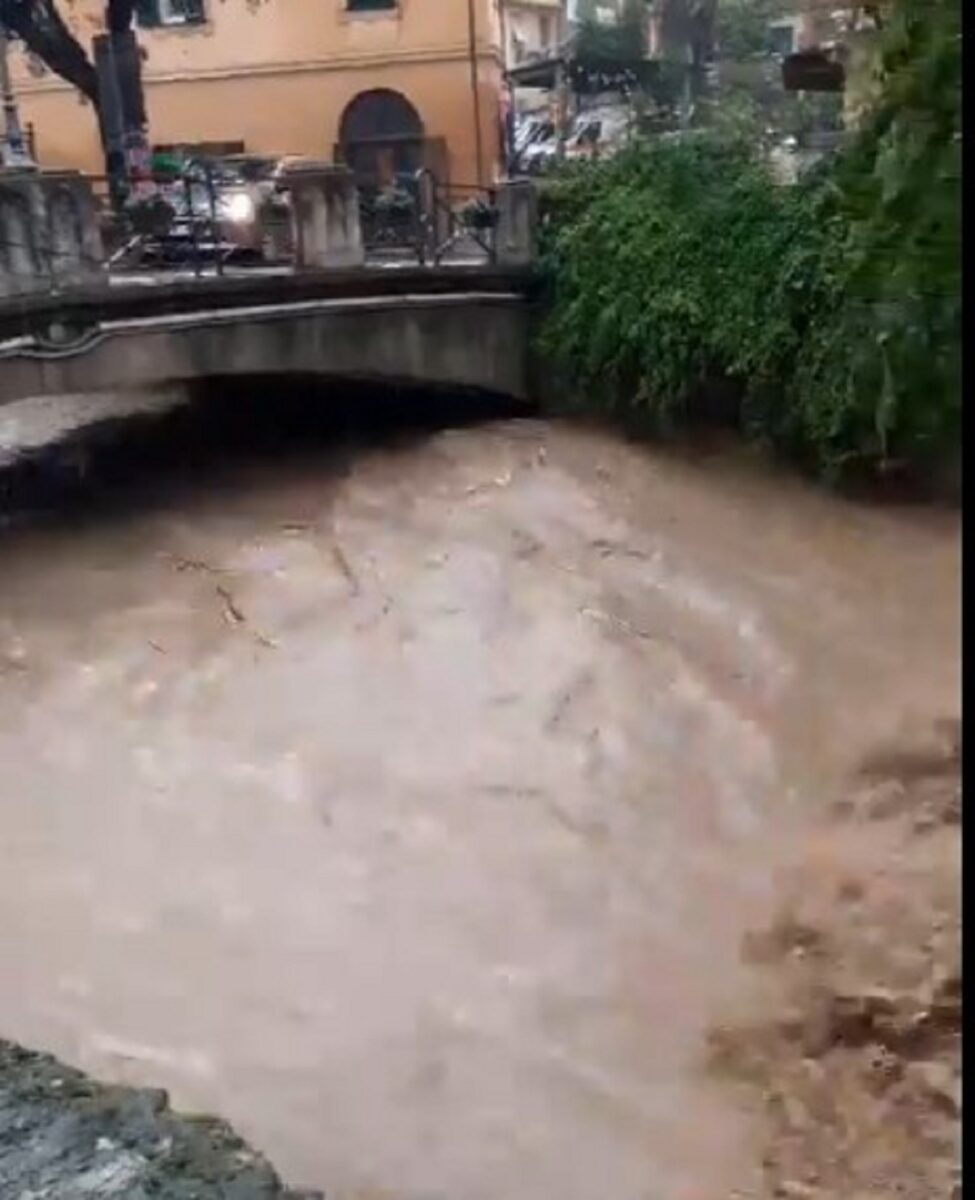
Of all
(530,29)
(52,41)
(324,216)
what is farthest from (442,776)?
(530,29)

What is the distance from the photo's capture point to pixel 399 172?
2175cm

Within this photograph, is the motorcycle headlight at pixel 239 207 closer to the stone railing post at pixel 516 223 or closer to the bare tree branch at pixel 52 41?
the stone railing post at pixel 516 223

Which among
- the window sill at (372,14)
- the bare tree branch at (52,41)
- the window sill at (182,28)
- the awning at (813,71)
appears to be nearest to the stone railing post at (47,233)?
the awning at (813,71)

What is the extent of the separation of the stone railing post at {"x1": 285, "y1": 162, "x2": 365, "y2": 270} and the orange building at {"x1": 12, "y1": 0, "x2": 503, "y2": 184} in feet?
27.1

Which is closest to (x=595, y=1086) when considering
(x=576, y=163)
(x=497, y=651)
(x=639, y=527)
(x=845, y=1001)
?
(x=845, y=1001)

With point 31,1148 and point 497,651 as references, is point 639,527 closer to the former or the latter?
point 497,651

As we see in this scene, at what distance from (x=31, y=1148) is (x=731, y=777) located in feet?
17.2

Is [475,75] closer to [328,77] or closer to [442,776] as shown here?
[328,77]

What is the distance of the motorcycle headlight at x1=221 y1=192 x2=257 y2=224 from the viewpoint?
14.2m

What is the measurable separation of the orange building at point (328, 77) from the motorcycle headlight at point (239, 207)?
736 centimetres

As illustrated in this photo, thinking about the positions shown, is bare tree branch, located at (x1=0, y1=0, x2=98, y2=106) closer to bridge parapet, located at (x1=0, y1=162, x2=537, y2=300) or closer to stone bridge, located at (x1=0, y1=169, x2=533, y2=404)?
bridge parapet, located at (x1=0, y1=162, x2=537, y2=300)

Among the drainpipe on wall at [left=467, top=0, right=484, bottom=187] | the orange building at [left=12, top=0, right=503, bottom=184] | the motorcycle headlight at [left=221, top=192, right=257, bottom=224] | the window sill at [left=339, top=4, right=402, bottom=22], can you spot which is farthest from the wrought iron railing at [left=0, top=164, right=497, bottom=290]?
the window sill at [left=339, top=4, right=402, bottom=22]

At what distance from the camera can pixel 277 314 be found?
43.4 feet

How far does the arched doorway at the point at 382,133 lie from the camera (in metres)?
21.8
